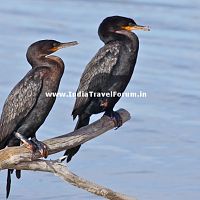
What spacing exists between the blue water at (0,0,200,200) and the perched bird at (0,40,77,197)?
1.11m

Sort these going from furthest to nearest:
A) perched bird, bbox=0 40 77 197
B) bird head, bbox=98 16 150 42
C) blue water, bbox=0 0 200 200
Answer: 1. blue water, bbox=0 0 200 200
2. bird head, bbox=98 16 150 42
3. perched bird, bbox=0 40 77 197

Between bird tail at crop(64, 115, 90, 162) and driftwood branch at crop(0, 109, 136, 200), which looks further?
bird tail at crop(64, 115, 90, 162)

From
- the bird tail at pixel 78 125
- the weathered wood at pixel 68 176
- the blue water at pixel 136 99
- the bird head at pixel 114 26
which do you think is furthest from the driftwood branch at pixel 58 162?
the blue water at pixel 136 99

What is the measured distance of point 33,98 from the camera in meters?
9.54

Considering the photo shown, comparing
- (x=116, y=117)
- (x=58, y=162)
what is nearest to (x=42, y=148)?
(x=58, y=162)

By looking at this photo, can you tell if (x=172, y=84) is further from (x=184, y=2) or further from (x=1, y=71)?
(x=184, y=2)

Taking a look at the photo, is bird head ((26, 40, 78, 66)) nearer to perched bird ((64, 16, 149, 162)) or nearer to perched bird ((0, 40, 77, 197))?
perched bird ((0, 40, 77, 197))

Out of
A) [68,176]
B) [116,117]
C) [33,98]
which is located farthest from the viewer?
[116,117]

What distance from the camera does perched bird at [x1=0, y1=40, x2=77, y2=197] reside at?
31.3 feet

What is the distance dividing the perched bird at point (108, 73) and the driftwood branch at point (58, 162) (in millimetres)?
567

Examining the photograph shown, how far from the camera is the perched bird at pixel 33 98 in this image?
375 inches

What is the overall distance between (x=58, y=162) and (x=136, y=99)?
3.89 m

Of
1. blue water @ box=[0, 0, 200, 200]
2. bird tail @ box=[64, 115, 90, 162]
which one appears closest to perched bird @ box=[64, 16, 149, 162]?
bird tail @ box=[64, 115, 90, 162]

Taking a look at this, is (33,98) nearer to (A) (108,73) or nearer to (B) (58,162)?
(B) (58,162)
